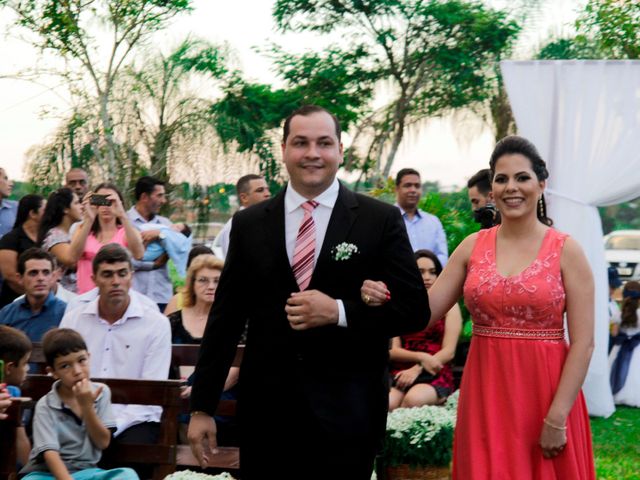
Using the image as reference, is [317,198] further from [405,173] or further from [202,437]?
[405,173]

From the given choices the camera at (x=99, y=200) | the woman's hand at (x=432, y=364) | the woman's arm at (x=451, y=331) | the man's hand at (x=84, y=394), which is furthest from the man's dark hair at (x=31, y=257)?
the woman's arm at (x=451, y=331)

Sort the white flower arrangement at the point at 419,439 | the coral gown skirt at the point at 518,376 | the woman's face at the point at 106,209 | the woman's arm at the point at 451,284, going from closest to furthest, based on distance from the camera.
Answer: the coral gown skirt at the point at 518,376, the woman's arm at the point at 451,284, the white flower arrangement at the point at 419,439, the woman's face at the point at 106,209

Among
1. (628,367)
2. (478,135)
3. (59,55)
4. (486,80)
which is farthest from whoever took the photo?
(486,80)

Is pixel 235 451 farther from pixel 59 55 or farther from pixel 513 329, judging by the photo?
pixel 59 55

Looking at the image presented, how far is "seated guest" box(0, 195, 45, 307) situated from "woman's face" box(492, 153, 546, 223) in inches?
219

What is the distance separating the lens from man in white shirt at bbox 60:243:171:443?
245 inches

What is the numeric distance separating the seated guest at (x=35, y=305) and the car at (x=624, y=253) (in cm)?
1847

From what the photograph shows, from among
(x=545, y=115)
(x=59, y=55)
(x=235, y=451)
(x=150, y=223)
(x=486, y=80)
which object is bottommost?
(x=235, y=451)

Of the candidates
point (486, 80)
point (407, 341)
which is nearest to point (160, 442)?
point (407, 341)

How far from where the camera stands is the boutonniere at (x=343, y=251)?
11.9 ft

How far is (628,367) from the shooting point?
10938mm

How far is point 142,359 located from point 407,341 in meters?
2.42

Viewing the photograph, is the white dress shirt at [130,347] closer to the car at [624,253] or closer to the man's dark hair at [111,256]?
the man's dark hair at [111,256]

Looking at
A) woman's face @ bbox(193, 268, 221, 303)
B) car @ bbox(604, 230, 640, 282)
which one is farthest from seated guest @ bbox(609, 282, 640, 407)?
car @ bbox(604, 230, 640, 282)
